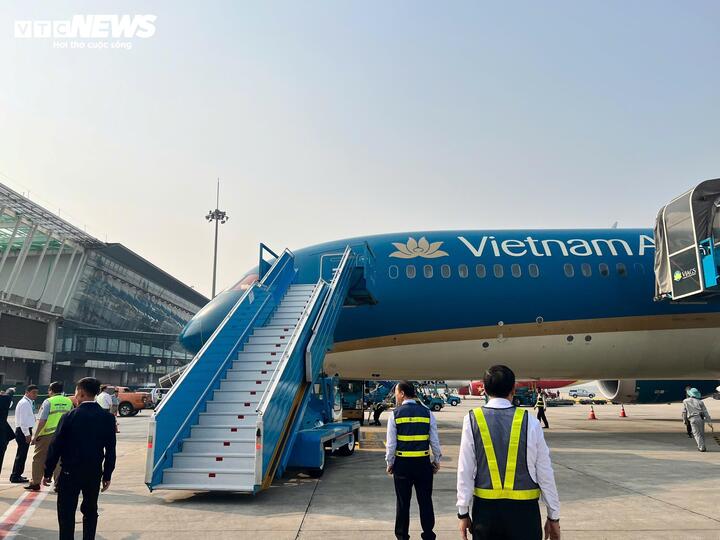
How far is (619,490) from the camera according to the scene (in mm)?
8297

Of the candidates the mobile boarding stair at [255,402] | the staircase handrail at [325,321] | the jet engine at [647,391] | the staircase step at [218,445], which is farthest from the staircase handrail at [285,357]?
the jet engine at [647,391]

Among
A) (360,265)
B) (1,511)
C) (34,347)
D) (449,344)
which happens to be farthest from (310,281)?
(34,347)

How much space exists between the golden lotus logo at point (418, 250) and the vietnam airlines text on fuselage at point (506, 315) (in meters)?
0.03

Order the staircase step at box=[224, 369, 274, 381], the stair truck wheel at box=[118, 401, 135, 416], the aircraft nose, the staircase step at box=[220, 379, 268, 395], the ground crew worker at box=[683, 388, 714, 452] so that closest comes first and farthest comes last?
the staircase step at box=[220, 379, 268, 395], the staircase step at box=[224, 369, 274, 381], the ground crew worker at box=[683, 388, 714, 452], the aircraft nose, the stair truck wheel at box=[118, 401, 135, 416]

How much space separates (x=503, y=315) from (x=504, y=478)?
12.0 metres

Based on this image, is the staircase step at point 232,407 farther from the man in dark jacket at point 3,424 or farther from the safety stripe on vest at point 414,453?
the safety stripe on vest at point 414,453

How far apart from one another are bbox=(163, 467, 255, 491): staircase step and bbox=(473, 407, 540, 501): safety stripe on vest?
480cm

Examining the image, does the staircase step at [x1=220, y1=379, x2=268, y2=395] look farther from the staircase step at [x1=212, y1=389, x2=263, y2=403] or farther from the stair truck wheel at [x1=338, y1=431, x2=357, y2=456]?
the stair truck wheel at [x1=338, y1=431, x2=357, y2=456]

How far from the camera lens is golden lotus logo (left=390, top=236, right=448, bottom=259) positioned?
50.6ft

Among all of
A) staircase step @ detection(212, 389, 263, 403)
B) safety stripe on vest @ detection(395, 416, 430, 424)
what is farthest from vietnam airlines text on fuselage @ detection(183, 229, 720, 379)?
safety stripe on vest @ detection(395, 416, 430, 424)

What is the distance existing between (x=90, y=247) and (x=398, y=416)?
63741mm

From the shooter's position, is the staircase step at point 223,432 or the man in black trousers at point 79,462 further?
the staircase step at point 223,432

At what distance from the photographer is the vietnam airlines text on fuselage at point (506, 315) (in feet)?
48.8

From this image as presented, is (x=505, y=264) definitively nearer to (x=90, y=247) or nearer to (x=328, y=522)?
(x=328, y=522)
